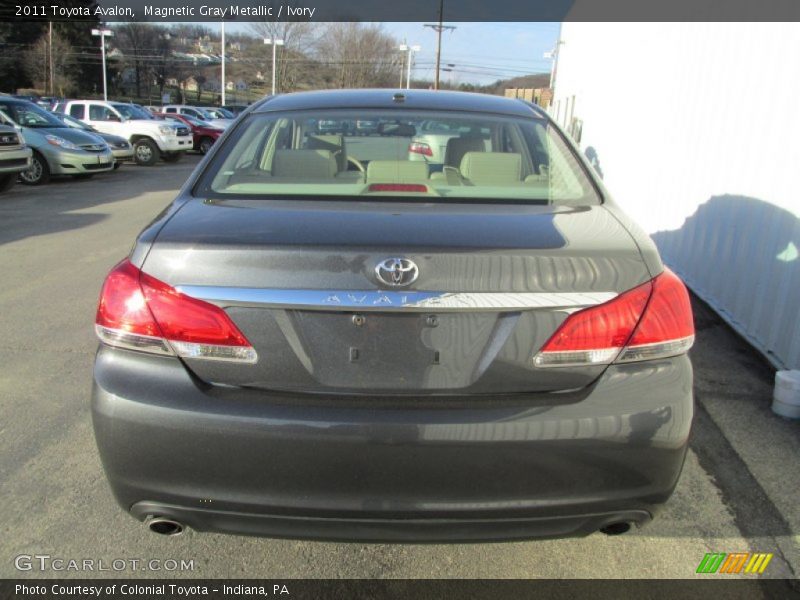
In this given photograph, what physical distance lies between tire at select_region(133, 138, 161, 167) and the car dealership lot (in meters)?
16.8

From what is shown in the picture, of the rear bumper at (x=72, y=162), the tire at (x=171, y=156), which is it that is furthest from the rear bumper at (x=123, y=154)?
the rear bumper at (x=72, y=162)

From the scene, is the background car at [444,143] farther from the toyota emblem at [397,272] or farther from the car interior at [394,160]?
the toyota emblem at [397,272]

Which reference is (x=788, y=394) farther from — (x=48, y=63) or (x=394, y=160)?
(x=48, y=63)

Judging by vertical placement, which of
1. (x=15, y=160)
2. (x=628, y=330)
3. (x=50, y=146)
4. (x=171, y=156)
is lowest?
(x=171, y=156)

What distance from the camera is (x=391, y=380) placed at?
1.82m

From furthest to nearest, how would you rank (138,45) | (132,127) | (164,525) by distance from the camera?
1. (138,45)
2. (132,127)
3. (164,525)

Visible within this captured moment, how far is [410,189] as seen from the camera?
2.44m

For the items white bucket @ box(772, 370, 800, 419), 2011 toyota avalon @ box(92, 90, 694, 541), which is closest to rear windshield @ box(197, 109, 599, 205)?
2011 toyota avalon @ box(92, 90, 694, 541)

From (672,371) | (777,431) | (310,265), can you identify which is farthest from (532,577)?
(777,431)

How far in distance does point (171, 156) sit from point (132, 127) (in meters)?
1.49

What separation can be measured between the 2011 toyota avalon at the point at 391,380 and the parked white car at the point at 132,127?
20.1 metres

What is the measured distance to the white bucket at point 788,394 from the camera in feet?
11.6

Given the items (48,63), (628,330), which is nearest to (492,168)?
(628,330)

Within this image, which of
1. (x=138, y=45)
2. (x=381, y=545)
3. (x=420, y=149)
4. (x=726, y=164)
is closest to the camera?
(x=381, y=545)
